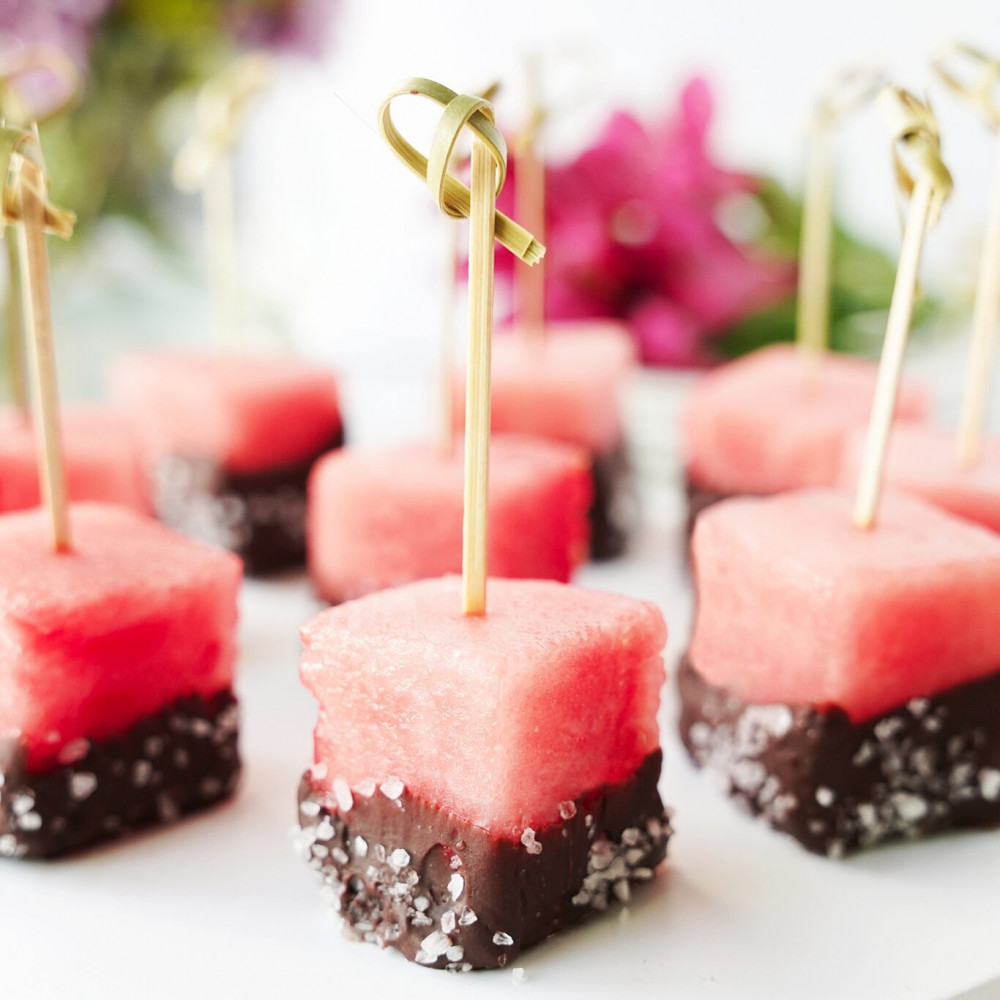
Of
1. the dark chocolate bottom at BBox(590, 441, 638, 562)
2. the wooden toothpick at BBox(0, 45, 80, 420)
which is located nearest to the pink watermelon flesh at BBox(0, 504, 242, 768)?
the wooden toothpick at BBox(0, 45, 80, 420)

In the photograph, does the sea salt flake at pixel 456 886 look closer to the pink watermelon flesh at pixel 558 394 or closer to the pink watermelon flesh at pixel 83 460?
the pink watermelon flesh at pixel 83 460

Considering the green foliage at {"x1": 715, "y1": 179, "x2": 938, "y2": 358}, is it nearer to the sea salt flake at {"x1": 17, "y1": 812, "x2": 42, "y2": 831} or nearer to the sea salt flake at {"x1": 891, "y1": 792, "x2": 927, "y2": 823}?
the sea salt flake at {"x1": 891, "y1": 792, "x2": 927, "y2": 823}

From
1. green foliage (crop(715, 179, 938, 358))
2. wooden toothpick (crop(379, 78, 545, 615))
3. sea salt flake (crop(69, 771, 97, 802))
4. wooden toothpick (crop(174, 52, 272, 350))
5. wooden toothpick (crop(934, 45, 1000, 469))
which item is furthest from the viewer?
green foliage (crop(715, 179, 938, 358))

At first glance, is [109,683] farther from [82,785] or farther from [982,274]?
[982,274]

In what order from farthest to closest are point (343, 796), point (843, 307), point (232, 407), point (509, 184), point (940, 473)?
point (843, 307) → point (509, 184) → point (232, 407) → point (940, 473) → point (343, 796)

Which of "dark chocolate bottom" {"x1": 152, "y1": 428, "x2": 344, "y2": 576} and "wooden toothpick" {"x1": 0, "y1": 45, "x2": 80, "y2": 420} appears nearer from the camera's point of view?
"wooden toothpick" {"x1": 0, "y1": 45, "x2": 80, "y2": 420}

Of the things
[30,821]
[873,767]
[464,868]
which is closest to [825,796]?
[873,767]
